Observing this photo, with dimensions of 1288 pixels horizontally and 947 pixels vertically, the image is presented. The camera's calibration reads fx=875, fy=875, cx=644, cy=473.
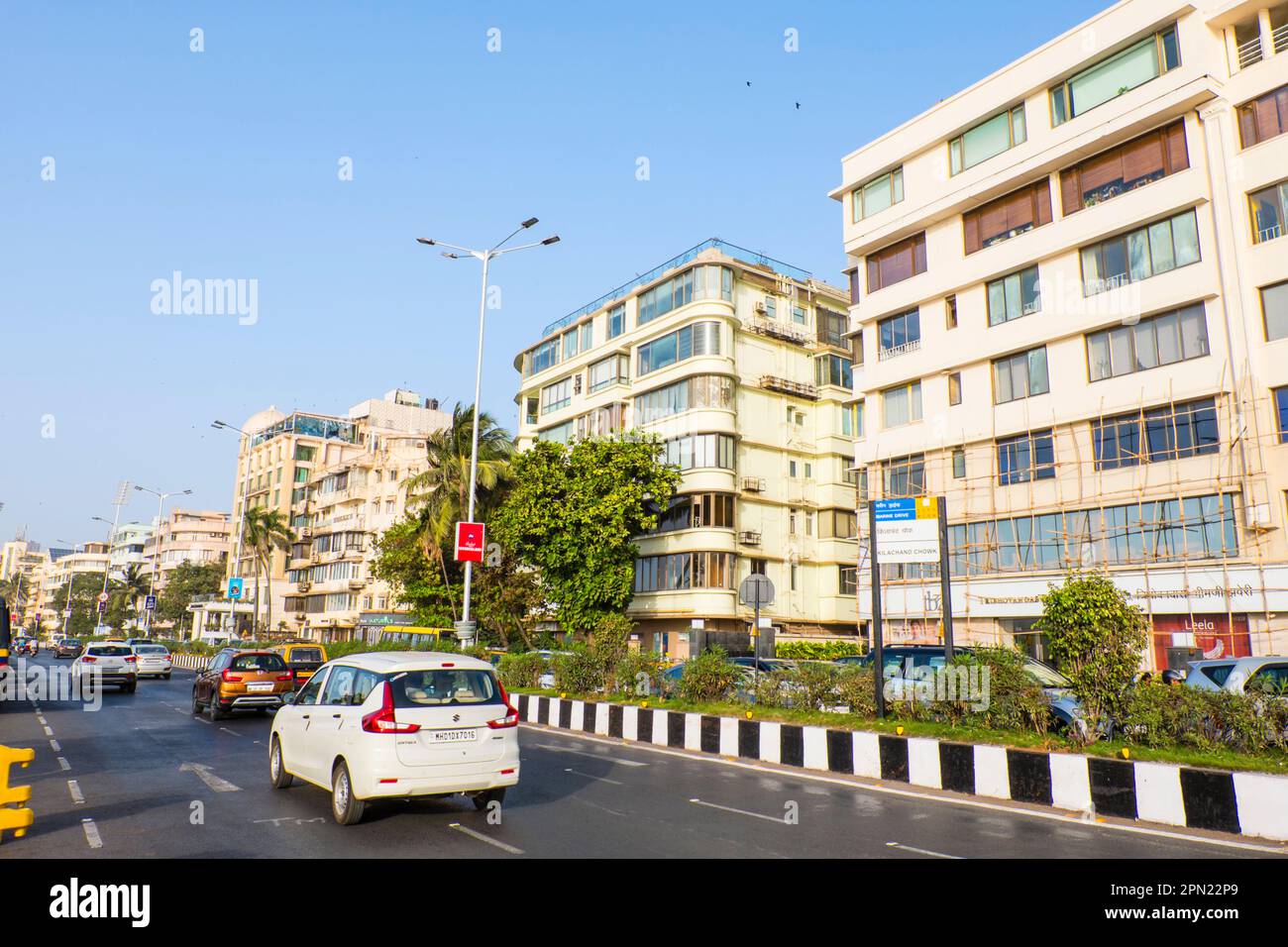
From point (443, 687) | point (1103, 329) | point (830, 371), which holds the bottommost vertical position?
point (443, 687)

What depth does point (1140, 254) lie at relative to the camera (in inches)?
1071

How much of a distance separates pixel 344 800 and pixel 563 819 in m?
2.20

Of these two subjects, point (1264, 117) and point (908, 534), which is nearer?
point (908, 534)

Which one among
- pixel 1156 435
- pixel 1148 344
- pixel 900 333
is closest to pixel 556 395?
pixel 900 333

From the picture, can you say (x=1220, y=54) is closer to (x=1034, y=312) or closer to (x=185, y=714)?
(x=1034, y=312)

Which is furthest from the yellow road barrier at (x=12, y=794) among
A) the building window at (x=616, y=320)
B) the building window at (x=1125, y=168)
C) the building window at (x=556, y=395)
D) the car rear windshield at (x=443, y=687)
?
the building window at (x=556, y=395)

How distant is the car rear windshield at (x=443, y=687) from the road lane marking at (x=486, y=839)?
47.4 inches

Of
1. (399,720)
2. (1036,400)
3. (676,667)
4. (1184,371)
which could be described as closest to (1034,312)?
(1036,400)

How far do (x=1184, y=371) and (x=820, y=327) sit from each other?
2464 centimetres

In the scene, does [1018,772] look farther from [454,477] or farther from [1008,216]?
[454,477]

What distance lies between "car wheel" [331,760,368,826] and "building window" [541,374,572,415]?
145ft

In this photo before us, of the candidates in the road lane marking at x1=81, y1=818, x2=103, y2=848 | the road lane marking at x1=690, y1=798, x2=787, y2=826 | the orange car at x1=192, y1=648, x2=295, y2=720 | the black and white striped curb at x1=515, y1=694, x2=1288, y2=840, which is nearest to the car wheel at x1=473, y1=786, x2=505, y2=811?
the road lane marking at x1=690, y1=798, x2=787, y2=826

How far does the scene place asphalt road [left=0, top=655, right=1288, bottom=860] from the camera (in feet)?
25.3

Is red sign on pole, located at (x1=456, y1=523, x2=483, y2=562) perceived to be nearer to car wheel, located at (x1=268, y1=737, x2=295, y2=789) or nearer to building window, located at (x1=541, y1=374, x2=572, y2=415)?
car wheel, located at (x1=268, y1=737, x2=295, y2=789)
